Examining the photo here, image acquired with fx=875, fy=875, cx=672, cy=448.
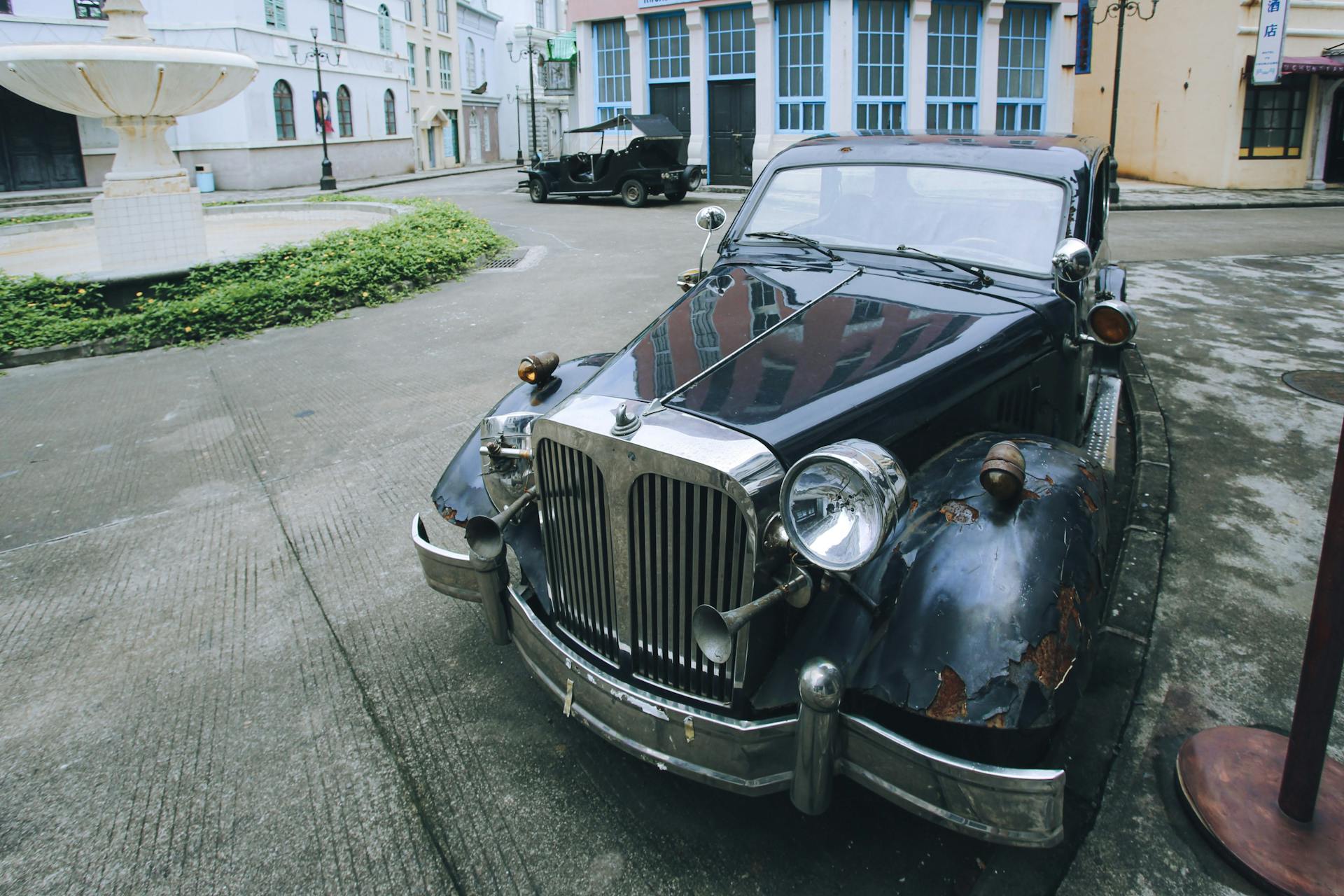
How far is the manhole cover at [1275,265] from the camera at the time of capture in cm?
1052

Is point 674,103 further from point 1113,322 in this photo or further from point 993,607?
point 993,607

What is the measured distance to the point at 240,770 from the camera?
113 inches

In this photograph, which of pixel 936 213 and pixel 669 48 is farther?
pixel 669 48

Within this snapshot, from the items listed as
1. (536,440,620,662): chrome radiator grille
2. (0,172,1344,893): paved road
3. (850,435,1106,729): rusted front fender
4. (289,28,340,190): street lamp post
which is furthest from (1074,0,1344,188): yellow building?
(536,440,620,662): chrome radiator grille

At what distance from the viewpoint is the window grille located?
21.5 metres

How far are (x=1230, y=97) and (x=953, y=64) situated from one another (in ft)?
22.0

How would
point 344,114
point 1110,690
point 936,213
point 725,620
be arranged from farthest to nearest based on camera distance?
1. point 344,114
2. point 936,213
3. point 1110,690
4. point 725,620

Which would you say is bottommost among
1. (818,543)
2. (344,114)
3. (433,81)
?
(818,543)

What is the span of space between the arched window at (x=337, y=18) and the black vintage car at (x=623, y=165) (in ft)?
53.6

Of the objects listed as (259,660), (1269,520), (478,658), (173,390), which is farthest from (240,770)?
(173,390)

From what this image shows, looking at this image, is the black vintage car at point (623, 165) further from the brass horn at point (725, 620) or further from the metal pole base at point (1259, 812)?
the brass horn at point (725, 620)

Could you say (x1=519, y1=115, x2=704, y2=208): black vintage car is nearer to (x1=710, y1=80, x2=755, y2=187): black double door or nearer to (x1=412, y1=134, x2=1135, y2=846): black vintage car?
(x1=710, y1=80, x2=755, y2=187): black double door

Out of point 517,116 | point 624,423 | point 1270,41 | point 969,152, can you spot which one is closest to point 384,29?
point 517,116

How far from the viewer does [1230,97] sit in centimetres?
2105
